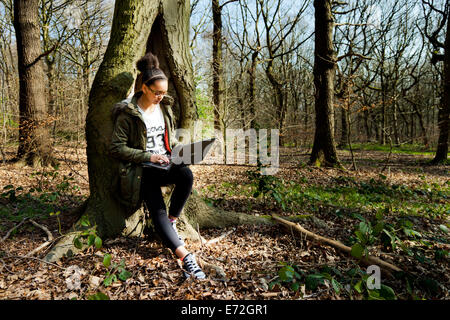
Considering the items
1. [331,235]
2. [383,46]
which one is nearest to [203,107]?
[331,235]

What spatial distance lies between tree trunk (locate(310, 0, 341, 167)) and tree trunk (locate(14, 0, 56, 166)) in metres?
7.70

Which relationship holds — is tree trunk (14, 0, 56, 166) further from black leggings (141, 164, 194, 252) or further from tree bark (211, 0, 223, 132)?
black leggings (141, 164, 194, 252)

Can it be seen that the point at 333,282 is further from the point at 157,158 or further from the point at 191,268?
the point at 157,158

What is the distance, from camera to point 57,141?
308 inches

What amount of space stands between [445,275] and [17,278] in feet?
12.1

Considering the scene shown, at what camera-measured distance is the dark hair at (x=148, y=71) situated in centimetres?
248

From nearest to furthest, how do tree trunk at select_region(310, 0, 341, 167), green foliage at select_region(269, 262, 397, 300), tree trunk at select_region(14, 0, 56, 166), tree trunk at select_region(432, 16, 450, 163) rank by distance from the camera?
green foliage at select_region(269, 262, 397, 300) → tree trunk at select_region(14, 0, 56, 166) → tree trunk at select_region(310, 0, 341, 167) → tree trunk at select_region(432, 16, 450, 163)

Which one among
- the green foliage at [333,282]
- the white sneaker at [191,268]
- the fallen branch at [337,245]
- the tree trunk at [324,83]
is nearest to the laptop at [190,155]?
the white sneaker at [191,268]

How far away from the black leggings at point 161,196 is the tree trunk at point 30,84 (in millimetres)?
5640

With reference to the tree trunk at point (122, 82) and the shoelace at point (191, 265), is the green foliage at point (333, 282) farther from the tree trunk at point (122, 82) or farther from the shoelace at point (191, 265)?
the tree trunk at point (122, 82)

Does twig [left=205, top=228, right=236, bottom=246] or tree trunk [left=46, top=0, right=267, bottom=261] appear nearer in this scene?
tree trunk [left=46, top=0, right=267, bottom=261]

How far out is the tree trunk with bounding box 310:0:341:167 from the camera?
7.96 meters

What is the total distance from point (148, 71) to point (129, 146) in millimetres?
762

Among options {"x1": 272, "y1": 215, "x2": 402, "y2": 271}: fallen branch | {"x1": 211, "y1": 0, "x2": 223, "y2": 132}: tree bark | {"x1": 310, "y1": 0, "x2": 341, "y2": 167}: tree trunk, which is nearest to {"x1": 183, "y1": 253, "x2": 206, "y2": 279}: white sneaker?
{"x1": 272, "y1": 215, "x2": 402, "y2": 271}: fallen branch
